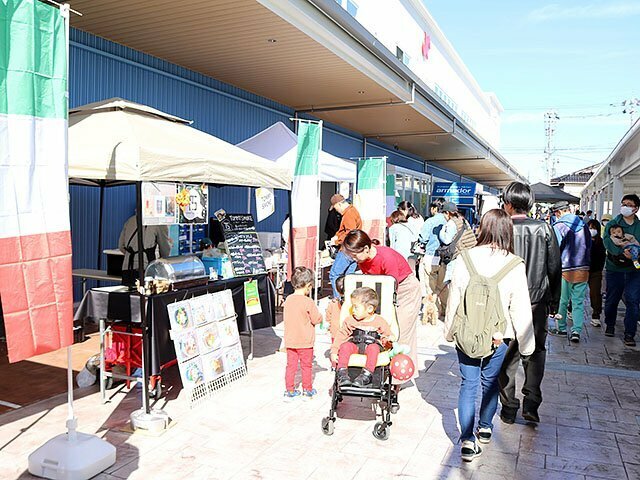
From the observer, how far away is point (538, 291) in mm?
4016

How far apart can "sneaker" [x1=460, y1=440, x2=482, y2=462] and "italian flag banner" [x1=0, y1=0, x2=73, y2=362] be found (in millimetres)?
2503

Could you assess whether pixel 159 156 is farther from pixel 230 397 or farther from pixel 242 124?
pixel 242 124

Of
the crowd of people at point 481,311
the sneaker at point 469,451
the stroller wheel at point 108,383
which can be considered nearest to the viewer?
the crowd of people at point 481,311

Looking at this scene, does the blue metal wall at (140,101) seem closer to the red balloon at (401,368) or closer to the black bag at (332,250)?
the black bag at (332,250)

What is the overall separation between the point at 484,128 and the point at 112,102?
49.9 m

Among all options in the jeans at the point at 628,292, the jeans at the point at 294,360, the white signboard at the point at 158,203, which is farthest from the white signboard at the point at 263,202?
the jeans at the point at 628,292

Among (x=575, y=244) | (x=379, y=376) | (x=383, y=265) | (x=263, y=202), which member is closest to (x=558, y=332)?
(x=575, y=244)

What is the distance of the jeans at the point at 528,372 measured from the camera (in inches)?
161

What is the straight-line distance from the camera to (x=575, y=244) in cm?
678

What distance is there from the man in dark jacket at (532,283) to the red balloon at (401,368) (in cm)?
72

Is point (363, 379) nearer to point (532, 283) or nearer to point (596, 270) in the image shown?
point (532, 283)

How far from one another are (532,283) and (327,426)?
1.77m

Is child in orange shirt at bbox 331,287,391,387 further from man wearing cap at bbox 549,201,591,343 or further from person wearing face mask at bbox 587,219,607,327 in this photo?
person wearing face mask at bbox 587,219,607,327

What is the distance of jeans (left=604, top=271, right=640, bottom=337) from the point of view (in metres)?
6.84
